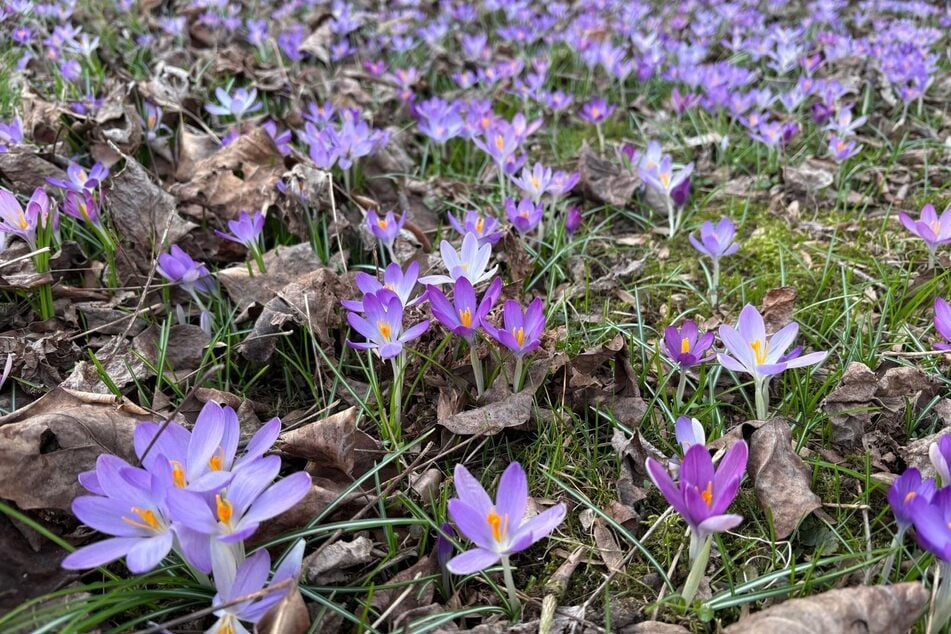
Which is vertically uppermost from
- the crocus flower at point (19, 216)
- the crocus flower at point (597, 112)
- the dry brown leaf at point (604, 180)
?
the crocus flower at point (19, 216)

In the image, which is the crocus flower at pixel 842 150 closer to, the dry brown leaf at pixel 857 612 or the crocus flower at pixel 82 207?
the dry brown leaf at pixel 857 612

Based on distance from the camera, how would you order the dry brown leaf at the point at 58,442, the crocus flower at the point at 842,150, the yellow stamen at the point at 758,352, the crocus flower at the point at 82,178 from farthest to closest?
the crocus flower at the point at 842,150 < the crocus flower at the point at 82,178 < the yellow stamen at the point at 758,352 < the dry brown leaf at the point at 58,442

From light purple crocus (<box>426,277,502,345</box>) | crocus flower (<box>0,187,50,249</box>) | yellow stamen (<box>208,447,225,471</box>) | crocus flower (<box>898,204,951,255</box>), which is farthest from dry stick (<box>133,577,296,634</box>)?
crocus flower (<box>898,204,951,255</box>)

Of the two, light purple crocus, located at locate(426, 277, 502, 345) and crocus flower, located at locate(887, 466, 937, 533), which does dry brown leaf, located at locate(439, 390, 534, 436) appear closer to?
light purple crocus, located at locate(426, 277, 502, 345)

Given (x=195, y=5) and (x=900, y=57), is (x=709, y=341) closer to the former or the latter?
(x=900, y=57)

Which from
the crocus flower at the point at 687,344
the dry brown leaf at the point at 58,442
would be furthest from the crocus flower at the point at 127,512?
the crocus flower at the point at 687,344
